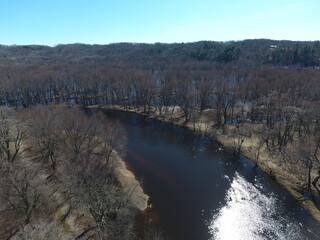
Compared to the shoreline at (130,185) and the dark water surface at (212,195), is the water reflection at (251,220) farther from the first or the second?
the shoreline at (130,185)

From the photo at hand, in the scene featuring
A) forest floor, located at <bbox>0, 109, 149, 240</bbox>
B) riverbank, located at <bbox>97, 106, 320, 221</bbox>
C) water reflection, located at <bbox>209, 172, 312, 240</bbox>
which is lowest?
water reflection, located at <bbox>209, 172, 312, 240</bbox>

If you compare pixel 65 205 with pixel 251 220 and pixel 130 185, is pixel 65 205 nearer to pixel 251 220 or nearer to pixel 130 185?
pixel 130 185

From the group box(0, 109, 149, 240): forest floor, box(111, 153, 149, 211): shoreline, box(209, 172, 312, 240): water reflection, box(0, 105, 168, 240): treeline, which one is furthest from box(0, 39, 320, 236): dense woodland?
box(209, 172, 312, 240): water reflection

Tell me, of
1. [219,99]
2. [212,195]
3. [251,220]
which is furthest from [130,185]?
[219,99]

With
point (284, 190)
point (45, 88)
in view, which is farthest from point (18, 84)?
point (284, 190)

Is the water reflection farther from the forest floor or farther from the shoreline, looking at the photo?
the forest floor

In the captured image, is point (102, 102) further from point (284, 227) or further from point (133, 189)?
point (284, 227)
